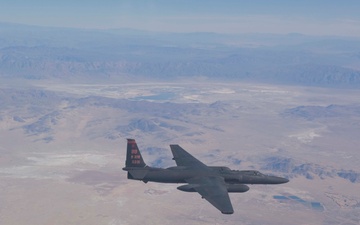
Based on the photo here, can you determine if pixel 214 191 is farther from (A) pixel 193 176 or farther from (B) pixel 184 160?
(B) pixel 184 160

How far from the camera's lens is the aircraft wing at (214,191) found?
57475 millimetres

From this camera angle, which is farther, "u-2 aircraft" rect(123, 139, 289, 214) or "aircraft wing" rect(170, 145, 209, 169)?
"aircraft wing" rect(170, 145, 209, 169)

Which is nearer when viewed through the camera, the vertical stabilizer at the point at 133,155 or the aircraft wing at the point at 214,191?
the aircraft wing at the point at 214,191

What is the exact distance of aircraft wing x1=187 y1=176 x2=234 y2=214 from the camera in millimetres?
57475

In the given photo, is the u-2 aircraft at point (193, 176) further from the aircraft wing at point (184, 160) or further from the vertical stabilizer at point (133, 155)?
the aircraft wing at point (184, 160)

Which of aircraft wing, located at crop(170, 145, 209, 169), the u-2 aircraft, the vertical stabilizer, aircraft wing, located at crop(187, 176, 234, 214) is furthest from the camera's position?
aircraft wing, located at crop(170, 145, 209, 169)

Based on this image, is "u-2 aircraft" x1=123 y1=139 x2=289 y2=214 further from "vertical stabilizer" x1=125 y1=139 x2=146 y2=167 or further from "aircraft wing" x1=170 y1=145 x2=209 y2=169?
"aircraft wing" x1=170 y1=145 x2=209 y2=169

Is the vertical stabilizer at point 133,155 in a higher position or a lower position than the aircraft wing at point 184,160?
higher

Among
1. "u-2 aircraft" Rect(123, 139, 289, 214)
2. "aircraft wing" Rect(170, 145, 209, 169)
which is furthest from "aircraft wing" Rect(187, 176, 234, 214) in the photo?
"aircraft wing" Rect(170, 145, 209, 169)

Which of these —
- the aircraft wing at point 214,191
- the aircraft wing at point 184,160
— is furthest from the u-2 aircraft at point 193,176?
the aircraft wing at point 184,160

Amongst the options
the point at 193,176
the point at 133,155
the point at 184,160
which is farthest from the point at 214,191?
the point at 133,155

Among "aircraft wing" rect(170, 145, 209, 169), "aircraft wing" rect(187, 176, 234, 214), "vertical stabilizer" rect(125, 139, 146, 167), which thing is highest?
"vertical stabilizer" rect(125, 139, 146, 167)

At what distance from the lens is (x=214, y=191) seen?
6169 centimetres

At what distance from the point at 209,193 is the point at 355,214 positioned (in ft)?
474
